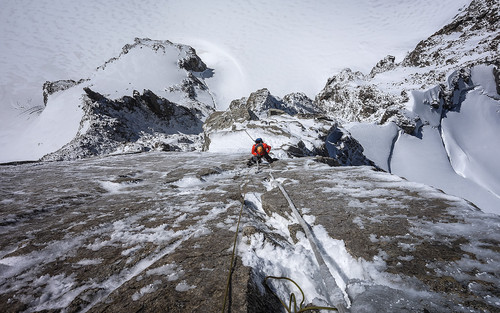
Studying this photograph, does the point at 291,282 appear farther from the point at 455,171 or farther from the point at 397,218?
the point at 455,171

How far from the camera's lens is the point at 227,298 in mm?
1842

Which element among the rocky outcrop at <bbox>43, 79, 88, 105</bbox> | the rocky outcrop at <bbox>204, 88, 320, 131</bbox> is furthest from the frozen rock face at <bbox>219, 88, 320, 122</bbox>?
the rocky outcrop at <bbox>43, 79, 88, 105</bbox>

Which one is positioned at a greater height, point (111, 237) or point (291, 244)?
point (111, 237)

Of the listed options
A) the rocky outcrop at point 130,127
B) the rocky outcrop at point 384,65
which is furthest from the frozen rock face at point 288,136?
the rocky outcrop at point 384,65

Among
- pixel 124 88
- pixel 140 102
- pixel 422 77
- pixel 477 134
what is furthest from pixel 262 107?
pixel 422 77

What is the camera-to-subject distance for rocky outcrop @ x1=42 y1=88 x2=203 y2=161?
19375mm

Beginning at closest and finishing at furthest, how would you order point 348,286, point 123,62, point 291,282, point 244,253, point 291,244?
point 348,286 < point 291,282 < point 244,253 < point 291,244 < point 123,62

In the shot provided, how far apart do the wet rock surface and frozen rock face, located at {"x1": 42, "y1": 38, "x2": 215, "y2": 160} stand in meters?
15.7

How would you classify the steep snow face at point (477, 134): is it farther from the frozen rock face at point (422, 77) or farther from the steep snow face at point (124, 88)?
the steep snow face at point (124, 88)

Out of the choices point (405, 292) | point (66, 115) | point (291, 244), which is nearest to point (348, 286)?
point (405, 292)

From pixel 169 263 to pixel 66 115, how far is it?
30.9 m

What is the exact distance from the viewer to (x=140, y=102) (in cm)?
2822

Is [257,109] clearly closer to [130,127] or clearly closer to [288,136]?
[288,136]

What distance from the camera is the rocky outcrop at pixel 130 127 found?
19.4m
